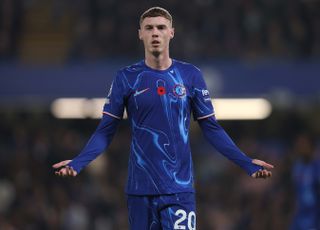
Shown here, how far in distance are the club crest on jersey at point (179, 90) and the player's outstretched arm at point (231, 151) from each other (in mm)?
322

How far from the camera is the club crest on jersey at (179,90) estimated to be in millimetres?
6876

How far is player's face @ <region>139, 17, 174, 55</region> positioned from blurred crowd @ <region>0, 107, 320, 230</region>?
808 cm

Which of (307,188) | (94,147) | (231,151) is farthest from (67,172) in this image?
(307,188)

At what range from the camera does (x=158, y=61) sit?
6.97 meters

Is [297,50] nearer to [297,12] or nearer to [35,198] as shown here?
[297,12]

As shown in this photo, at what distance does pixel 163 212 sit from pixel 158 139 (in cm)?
53

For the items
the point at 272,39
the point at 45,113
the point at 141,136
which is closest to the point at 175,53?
the point at 272,39

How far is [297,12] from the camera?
2038cm

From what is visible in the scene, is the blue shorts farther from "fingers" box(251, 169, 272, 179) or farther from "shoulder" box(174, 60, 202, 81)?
"shoulder" box(174, 60, 202, 81)

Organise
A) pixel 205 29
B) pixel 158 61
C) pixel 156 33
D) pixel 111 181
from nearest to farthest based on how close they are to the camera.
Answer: pixel 156 33, pixel 158 61, pixel 111 181, pixel 205 29

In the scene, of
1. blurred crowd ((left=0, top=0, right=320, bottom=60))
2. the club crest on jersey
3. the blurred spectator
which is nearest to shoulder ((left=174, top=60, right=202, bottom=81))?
the club crest on jersey

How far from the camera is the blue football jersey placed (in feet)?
22.4

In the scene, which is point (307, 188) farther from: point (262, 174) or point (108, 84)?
point (108, 84)

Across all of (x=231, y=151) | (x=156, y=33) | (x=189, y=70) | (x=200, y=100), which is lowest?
(x=231, y=151)
